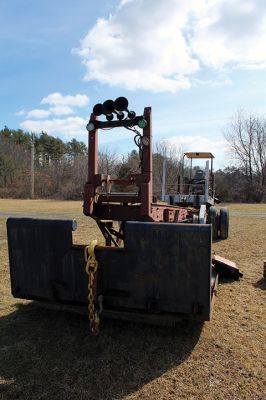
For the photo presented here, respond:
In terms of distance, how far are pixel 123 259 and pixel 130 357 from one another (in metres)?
0.91

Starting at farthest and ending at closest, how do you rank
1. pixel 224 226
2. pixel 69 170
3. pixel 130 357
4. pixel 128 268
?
pixel 69 170 < pixel 224 226 < pixel 128 268 < pixel 130 357

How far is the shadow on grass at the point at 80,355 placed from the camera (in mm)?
2994

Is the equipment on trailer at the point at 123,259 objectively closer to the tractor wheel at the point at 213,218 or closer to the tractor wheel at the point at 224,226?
the tractor wheel at the point at 213,218

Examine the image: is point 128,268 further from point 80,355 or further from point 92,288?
point 80,355

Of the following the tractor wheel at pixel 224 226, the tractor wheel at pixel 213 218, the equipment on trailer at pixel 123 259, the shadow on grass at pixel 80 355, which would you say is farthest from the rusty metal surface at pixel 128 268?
the tractor wheel at pixel 224 226

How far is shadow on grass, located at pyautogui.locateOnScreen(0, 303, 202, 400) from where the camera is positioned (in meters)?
2.99

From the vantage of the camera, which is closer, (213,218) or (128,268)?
(128,268)

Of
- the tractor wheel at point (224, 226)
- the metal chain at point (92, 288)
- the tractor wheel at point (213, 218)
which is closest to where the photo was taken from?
the metal chain at point (92, 288)

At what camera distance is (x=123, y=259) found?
3.85 metres

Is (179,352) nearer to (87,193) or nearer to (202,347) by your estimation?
(202,347)

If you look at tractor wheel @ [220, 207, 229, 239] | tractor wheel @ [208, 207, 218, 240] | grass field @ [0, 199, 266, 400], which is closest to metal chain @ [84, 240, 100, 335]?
grass field @ [0, 199, 266, 400]

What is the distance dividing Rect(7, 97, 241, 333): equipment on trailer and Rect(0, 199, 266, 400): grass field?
26 centimetres

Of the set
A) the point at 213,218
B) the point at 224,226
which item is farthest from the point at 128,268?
the point at 224,226

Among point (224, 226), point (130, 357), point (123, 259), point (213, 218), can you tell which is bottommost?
point (130, 357)
